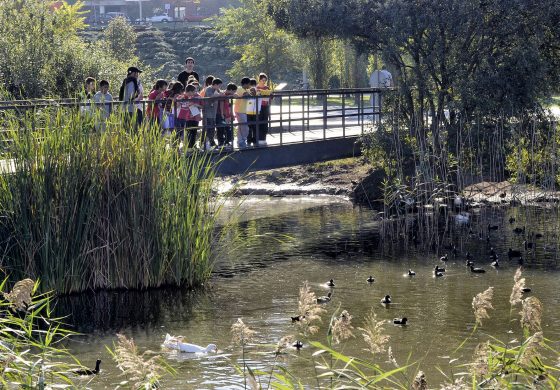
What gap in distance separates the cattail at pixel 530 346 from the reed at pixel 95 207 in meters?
8.13

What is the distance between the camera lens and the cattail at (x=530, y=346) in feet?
17.9

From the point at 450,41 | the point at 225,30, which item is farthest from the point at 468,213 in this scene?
the point at 225,30

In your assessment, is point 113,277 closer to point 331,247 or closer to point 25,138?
point 25,138

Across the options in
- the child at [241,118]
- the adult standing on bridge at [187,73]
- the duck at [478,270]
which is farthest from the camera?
the adult standing on bridge at [187,73]

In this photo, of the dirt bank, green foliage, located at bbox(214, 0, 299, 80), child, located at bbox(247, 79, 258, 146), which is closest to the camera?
child, located at bbox(247, 79, 258, 146)

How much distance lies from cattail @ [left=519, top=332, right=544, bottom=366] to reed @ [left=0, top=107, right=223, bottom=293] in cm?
813

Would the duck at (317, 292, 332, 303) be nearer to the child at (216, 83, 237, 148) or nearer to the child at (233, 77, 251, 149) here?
the child at (216, 83, 237, 148)

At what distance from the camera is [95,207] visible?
1355cm

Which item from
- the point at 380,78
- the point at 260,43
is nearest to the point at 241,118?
the point at 380,78

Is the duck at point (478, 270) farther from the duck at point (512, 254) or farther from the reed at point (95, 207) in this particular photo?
the reed at point (95, 207)

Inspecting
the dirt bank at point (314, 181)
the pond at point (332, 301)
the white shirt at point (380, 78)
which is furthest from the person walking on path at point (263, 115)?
the white shirt at point (380, 78)

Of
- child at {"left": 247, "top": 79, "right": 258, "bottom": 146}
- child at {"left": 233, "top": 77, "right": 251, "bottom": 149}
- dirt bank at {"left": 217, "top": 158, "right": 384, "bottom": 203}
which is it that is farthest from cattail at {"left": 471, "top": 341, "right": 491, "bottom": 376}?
dirt bank at {"left": 217, "top": 158, "right": 384, "bottom": 203}

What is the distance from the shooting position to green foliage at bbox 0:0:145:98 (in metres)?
25.3

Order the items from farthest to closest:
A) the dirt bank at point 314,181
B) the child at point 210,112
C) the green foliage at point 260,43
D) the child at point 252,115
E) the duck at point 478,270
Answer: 1. the green foliage at point 260,43
2. the dirt bank at point 314,181
3. the child at point 252,115
4. the child at point 210,112
5. the duck at point 478,270
